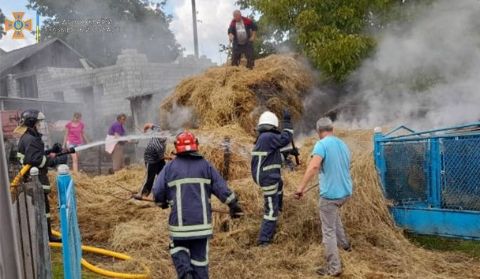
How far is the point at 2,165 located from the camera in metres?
1.57

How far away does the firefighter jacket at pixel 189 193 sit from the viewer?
4.52 meters

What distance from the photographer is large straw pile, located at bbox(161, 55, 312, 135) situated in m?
9.60

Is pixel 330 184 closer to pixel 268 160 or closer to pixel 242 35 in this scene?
pixel 268 160

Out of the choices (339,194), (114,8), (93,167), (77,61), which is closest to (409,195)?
(339,194)

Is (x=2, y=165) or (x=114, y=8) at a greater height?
(x=114, y=8)

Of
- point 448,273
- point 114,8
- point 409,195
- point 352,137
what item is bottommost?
point 448,273

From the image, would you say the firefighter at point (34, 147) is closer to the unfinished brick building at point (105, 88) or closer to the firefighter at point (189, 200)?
the firefighter at point (189, 200)

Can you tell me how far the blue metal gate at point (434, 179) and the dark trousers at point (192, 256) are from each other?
11.7ft

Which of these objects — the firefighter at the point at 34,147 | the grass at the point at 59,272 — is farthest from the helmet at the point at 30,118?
the grass at the point at 59,272

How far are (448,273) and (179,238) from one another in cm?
306

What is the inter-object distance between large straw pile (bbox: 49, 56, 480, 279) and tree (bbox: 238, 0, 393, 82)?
2.86 feet

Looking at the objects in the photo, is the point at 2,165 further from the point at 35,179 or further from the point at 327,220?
the point at 327,220

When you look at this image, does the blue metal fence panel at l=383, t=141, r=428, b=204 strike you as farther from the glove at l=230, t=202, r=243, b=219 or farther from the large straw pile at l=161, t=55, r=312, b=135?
the glove at l=230, t=202, r=243, b=219

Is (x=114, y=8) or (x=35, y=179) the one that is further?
(x=114, y=8)
